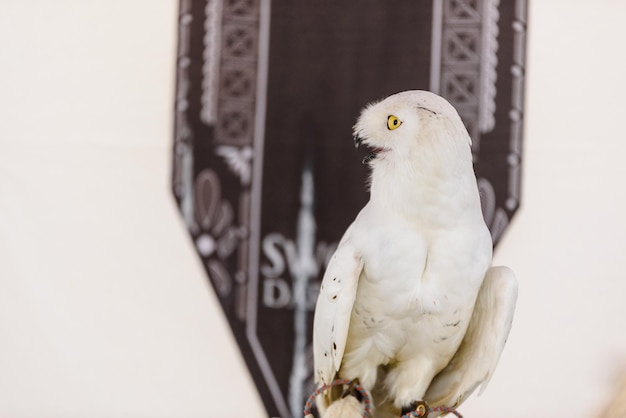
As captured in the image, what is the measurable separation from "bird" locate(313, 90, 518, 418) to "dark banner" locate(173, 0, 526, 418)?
865mm

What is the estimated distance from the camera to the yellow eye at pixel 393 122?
0.98 meters

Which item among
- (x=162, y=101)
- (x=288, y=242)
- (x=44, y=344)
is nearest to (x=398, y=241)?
(x=288, y=242)

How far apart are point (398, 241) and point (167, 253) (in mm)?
1047

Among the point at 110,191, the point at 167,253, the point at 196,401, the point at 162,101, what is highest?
the point at 162,101

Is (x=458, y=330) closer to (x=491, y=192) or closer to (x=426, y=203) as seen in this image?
(x=426, y=203)

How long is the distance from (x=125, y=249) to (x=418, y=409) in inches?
41.8

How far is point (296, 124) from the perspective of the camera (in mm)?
1902

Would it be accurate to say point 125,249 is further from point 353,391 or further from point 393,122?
point 393,122

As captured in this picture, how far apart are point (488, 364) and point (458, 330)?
0.07m

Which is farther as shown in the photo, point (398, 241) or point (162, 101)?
point (162, 101)

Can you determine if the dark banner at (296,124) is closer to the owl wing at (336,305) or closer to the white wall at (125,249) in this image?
the white wall at (125,249)

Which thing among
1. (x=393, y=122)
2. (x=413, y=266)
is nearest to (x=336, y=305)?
(x=413, y=266)

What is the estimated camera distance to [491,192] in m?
1.88

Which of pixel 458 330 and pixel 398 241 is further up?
pixel 398 241
